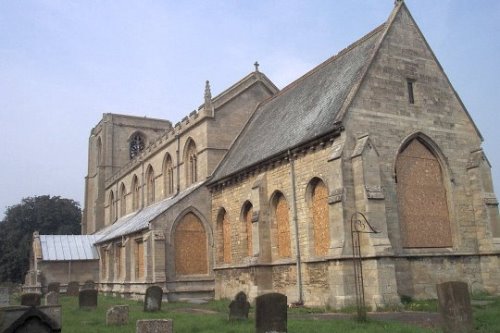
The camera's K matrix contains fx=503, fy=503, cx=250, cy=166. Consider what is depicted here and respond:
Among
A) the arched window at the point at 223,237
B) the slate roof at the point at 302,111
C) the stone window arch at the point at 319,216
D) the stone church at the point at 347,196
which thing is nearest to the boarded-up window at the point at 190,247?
the stone church at the point at 347,196

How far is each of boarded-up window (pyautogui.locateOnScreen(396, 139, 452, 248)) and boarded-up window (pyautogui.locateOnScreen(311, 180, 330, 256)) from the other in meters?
2.89

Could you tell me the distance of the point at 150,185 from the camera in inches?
1667

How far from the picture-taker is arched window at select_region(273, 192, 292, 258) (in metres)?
22.5

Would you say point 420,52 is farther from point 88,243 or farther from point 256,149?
point 88,243

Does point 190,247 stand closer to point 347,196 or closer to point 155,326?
point 347,196

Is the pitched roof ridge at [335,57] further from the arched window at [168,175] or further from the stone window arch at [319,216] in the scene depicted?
the arched window at [168,175]

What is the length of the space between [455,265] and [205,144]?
16480mm

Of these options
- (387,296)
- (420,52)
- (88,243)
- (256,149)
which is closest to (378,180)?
(387,296)

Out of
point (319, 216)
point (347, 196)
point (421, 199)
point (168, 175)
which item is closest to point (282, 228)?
point (319, 216)

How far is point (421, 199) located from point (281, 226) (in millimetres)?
6244

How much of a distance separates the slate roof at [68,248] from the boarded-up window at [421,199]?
3004 cm

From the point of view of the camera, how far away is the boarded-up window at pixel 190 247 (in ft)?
92.5

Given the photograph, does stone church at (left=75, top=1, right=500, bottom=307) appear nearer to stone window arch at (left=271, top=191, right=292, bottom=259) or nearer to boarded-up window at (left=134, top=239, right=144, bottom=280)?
stone window arch at (left=271, top=191, right=292, bottom=259)

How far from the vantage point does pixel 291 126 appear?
79.5ft
